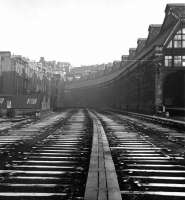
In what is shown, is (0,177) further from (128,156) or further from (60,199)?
(128,156)

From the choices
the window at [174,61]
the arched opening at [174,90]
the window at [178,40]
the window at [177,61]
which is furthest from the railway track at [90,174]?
the window at [178,40]

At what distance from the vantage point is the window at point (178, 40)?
42500mm

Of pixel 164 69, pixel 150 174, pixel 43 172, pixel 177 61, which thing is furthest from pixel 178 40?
pixel 43 172

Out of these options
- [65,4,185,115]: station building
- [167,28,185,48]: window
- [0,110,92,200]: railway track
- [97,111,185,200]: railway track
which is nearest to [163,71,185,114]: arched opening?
[65,4,185,115]: station building

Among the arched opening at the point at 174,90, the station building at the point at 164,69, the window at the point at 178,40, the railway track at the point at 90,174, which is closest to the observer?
the railway track at the point at 90,174

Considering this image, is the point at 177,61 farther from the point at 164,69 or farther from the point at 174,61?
the point at 164,69

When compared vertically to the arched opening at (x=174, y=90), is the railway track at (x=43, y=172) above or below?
below

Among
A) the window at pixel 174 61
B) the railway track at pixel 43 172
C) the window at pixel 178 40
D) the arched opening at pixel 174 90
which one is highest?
the window at pixel 178 40

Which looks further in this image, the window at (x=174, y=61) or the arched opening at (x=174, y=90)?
the window at (x=174, y=61)

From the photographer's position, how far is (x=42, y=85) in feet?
243

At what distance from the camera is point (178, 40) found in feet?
140

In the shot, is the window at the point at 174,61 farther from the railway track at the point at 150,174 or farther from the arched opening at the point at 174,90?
the railway track at the point at 150,174

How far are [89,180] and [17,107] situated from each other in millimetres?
35659

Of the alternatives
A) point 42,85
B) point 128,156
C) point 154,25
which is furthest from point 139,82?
point 128,156
